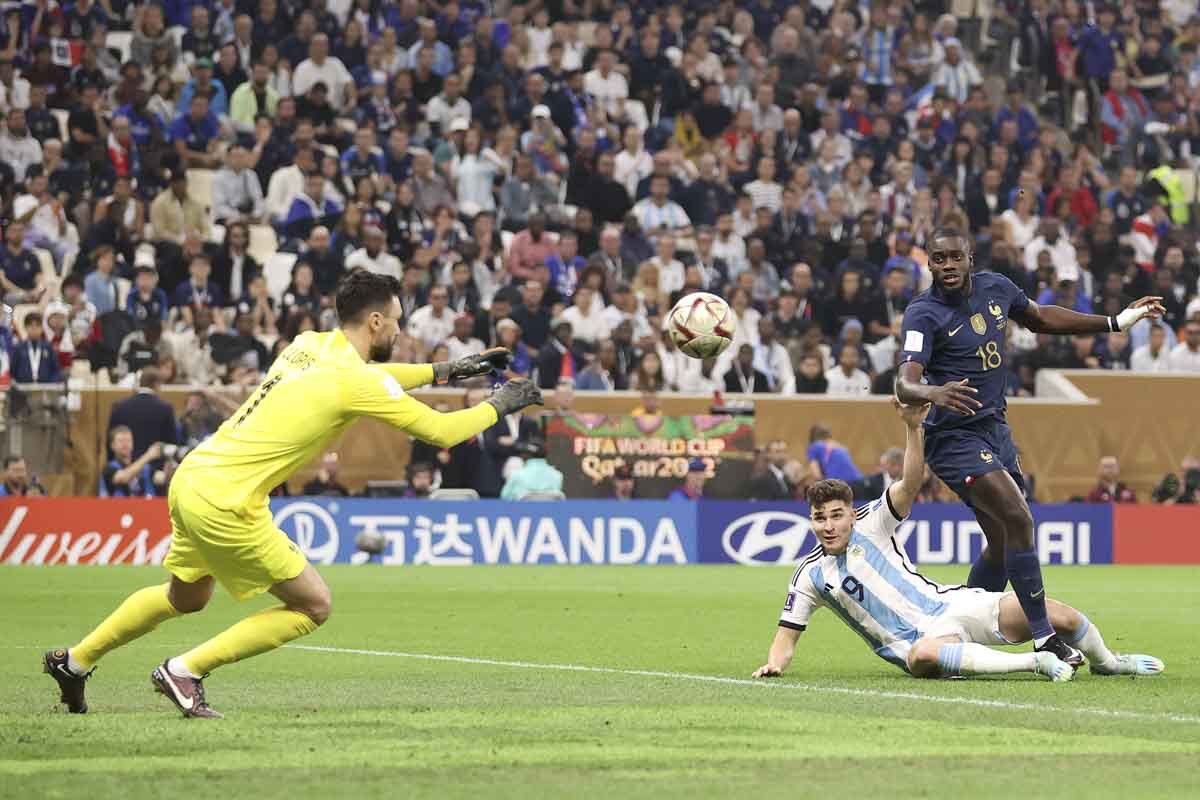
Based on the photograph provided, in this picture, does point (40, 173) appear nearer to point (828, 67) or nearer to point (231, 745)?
point (828, 67)

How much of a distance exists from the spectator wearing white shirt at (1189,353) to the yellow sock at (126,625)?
20.6 meters

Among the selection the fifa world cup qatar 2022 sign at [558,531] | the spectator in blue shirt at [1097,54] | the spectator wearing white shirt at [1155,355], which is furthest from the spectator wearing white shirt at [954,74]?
the fifa world cup qatar 2022 sign at [558,531]

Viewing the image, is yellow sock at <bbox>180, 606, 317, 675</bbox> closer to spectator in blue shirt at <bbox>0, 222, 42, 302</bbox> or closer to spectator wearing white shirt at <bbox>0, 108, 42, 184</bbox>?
spectator in blue shirt at <bbox>0, 222, 42, 302</bbox>

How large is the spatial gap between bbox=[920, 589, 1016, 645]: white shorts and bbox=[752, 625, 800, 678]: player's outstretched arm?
0.69 m

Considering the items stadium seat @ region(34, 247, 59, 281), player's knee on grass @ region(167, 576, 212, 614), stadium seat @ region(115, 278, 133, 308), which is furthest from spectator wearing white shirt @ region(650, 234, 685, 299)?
player's knee on grass @ region(167, 576, 212, 614)

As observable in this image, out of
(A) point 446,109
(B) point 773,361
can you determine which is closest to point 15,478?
(A) point 446,109

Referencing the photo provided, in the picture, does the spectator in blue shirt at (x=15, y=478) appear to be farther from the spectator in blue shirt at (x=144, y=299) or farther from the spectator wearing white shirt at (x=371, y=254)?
the spectator wearing white shirt at (x=371, y=254)

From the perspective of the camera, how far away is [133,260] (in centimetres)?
2605

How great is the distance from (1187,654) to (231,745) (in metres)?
7.17

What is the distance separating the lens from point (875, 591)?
11055 millimetres

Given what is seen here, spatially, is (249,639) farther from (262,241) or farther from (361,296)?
(262,241)

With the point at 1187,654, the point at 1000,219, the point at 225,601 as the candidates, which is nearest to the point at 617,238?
the point at 1000,219

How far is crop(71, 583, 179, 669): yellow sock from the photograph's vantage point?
9430 millimetres

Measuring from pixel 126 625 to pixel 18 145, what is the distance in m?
18.6
